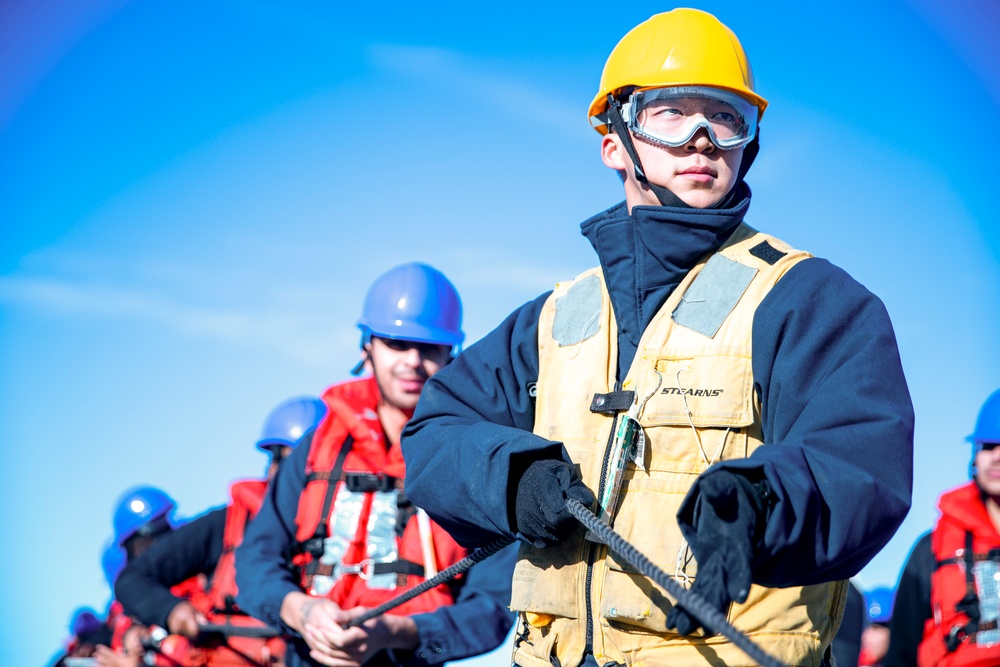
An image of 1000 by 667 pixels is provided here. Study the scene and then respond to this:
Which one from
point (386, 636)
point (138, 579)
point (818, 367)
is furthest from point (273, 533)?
point (818, 367)

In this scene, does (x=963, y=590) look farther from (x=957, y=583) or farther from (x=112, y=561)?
(x=112, y=561)

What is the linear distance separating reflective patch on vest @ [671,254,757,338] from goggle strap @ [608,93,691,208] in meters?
0.25

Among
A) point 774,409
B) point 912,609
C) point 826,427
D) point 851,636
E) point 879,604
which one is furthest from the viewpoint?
point 879,604

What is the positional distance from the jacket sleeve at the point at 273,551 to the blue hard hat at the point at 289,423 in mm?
4861

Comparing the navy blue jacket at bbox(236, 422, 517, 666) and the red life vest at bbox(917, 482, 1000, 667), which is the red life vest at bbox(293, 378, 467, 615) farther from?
the red life vest at bbox(917, 482, 1000, 667)

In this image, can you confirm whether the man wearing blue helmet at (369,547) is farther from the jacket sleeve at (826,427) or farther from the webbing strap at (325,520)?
the jacket sleeve at (826,427)

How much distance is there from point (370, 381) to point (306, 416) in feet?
16.3

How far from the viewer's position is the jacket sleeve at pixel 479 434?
10.3ft

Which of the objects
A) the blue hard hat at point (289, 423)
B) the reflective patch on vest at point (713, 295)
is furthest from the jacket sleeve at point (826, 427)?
the blue hard hat at point (289, 423)

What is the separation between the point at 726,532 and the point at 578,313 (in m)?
1.23

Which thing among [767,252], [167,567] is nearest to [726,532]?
[767,252]

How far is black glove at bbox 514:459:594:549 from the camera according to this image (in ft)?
9.87

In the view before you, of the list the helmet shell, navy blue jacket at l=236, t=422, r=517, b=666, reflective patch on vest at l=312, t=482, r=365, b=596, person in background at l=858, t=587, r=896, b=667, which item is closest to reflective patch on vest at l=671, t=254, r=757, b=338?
navy blue jacket at l=236, t=422, r=517, b=666

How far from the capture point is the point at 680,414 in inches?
122
